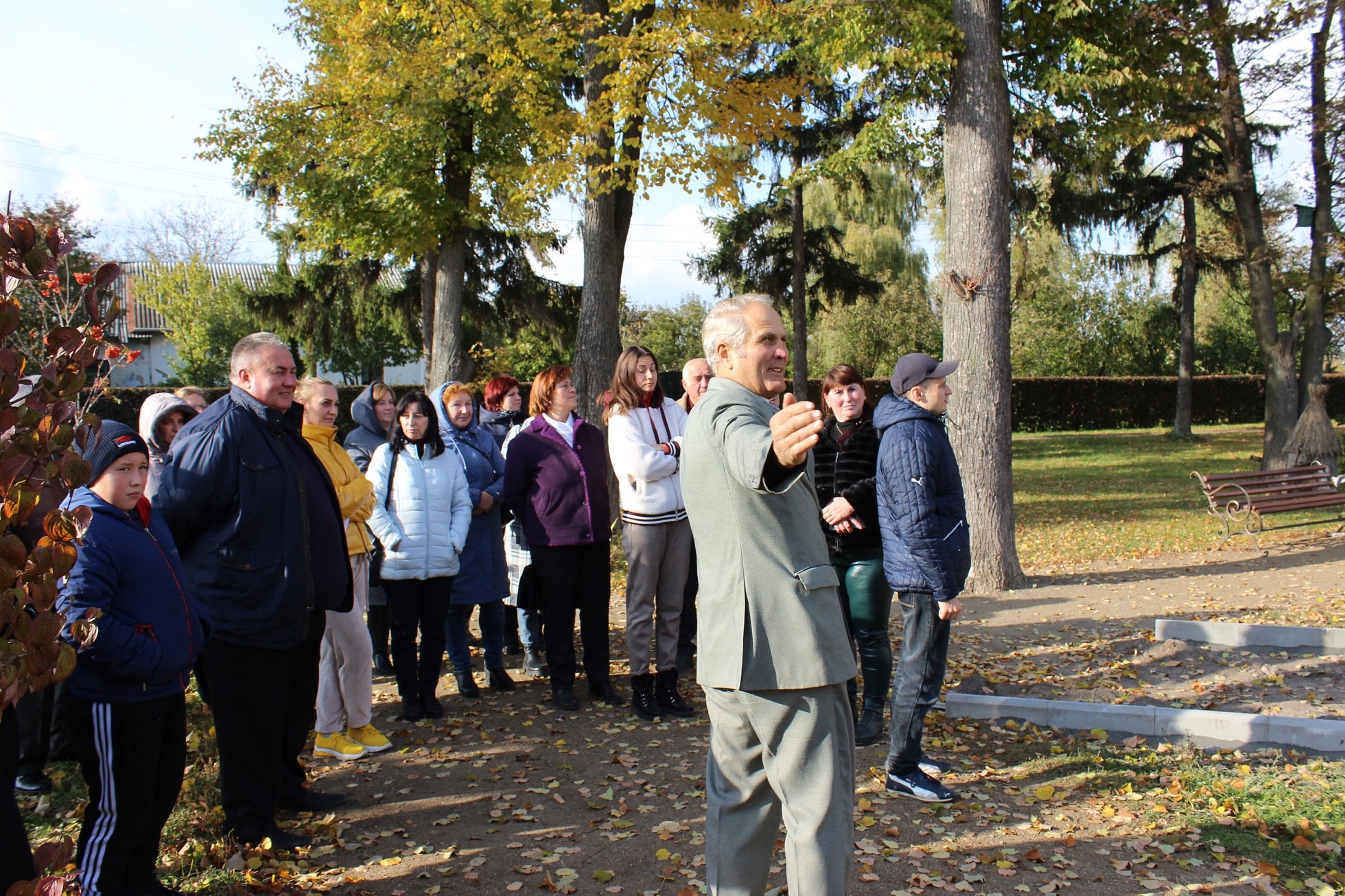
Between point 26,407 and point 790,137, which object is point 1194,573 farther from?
point 26,407

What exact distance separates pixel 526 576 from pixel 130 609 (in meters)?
3.35

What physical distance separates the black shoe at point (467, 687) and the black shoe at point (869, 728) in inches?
97.1

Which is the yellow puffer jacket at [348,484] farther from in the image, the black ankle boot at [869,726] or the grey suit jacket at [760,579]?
the grey suit jacket at [760,579]

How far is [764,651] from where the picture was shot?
2.86 meters

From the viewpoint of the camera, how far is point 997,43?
952cm

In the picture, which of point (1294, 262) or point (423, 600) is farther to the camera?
point (1294, 262)

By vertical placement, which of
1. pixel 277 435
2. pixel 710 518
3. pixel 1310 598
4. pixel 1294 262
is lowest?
pixel 1310 598

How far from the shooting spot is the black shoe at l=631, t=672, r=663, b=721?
5855mm

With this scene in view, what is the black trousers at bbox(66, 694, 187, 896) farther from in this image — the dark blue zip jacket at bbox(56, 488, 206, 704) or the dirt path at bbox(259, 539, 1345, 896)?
the dirt path at bbox(259, 539, 1345, 896)

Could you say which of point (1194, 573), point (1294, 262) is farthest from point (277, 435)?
point (1294, 262)

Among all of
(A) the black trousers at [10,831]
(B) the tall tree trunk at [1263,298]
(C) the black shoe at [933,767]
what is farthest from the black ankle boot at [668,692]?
(B) the tall tree trunk at [1263,298]

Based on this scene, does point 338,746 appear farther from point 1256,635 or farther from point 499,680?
point 1256,635

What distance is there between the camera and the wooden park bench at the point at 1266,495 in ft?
37.4

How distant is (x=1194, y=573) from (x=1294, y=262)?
42.6 ft
